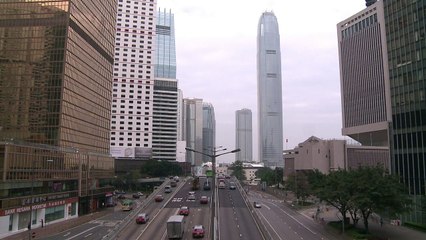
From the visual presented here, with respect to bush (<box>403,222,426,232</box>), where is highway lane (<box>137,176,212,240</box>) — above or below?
above

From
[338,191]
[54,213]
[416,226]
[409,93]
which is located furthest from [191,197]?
[409,93]

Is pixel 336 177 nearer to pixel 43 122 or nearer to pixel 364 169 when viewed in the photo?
pixel 364 169

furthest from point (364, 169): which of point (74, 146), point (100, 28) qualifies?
point (100, 28)

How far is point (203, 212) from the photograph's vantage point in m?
66.7

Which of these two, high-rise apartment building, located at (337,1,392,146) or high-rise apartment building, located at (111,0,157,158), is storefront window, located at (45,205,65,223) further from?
high-rise apartment building, located at (111,0,157,158)

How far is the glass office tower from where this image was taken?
6468 centimetres

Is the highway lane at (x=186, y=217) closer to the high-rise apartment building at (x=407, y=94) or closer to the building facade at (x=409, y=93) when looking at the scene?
the high-rise apartment building at (x=407, y=94)

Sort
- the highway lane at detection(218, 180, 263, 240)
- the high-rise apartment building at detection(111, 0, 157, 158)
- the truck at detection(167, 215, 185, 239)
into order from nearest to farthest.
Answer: the truck at detection(167, 215, 185, 239), the highway lane at detection(218, 180, 263, 240), the high-rise apartment building at detection(111, 0, 157, 158)

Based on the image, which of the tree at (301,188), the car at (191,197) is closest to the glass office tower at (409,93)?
the tree at (301,188)

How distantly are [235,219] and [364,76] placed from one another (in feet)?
397

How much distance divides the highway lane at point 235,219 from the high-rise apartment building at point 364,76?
257 feet

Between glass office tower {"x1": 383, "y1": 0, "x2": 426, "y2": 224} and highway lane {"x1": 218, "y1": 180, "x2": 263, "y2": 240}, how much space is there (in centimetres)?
2438

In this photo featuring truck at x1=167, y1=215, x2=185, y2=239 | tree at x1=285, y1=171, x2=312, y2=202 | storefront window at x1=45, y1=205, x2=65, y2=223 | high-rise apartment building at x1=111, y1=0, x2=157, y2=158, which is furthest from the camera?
high-rise apartment building at x1=111, y1=0, x2=157, y2=158

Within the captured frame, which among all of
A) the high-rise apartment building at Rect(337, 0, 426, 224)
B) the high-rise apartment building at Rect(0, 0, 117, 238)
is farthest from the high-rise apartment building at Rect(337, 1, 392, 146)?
the high-rise apartment building at Rect(0, 0, 117, 238)
